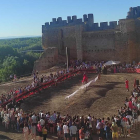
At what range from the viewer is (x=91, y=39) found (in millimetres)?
34094

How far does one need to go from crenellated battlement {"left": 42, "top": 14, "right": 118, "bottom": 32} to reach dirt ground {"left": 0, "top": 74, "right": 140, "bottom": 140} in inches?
448

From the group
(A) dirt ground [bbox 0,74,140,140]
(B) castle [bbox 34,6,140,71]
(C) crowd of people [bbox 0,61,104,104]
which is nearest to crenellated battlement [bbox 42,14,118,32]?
(B) castle [bbox 34,6,140,71]

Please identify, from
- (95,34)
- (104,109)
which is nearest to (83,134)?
(104,109)

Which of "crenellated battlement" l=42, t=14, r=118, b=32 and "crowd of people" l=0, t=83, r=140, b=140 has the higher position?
"crenellated battlement" l=42, t=14, r=118, b=32

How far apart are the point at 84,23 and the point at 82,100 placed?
1947cm

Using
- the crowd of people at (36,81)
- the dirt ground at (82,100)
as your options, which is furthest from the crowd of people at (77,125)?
the crowd of people at (36,81)

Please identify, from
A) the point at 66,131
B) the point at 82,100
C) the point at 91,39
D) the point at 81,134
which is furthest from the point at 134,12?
the point at 81,134

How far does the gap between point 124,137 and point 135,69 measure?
17.3m

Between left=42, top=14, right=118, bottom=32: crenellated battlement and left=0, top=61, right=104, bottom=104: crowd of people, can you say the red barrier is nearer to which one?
left=0, top=61, right=104, bottom=104: crowd of people

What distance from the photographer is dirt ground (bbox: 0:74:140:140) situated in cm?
1587

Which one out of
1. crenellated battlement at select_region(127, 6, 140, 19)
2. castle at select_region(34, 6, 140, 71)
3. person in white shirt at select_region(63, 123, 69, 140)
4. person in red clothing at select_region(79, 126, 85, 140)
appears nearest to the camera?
person in red clothing at select_region(79, 126, 85, 140)

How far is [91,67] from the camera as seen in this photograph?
30078 mm

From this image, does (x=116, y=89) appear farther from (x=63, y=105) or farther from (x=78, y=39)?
(x=78, y=39)

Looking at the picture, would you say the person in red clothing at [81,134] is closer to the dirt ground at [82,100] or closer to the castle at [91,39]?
the dirt ground at [82,100]
